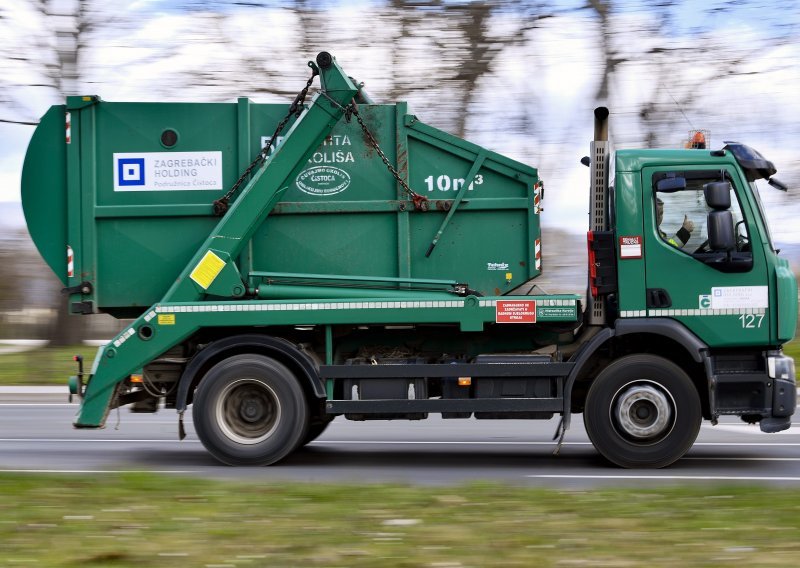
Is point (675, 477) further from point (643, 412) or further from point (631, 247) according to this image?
point (631, 247)

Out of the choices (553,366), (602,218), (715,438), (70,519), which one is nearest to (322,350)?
(553,366)

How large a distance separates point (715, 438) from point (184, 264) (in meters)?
5.63

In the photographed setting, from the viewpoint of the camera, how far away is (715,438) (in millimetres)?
10609

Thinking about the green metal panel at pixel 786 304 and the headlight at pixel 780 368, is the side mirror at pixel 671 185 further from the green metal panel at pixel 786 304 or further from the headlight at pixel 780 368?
the headlight at pixel 780 368

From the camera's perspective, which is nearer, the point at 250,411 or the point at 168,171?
the point at 250,411

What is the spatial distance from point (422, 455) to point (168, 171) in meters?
3.52

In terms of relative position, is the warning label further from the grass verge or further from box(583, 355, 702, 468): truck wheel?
the grass verge

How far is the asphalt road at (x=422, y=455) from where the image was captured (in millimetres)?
8250

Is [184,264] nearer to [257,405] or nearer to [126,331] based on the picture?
[126,331]

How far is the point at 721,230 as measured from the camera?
27.0 feet

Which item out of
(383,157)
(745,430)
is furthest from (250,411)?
(745,430)

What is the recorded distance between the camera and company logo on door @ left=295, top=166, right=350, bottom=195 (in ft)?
30.5

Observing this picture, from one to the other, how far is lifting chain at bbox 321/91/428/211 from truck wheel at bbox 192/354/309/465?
1.89m

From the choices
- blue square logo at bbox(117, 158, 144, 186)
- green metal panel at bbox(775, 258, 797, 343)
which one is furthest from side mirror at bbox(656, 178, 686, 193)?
blue square logo at bbox(117, 158, 144, 186)
